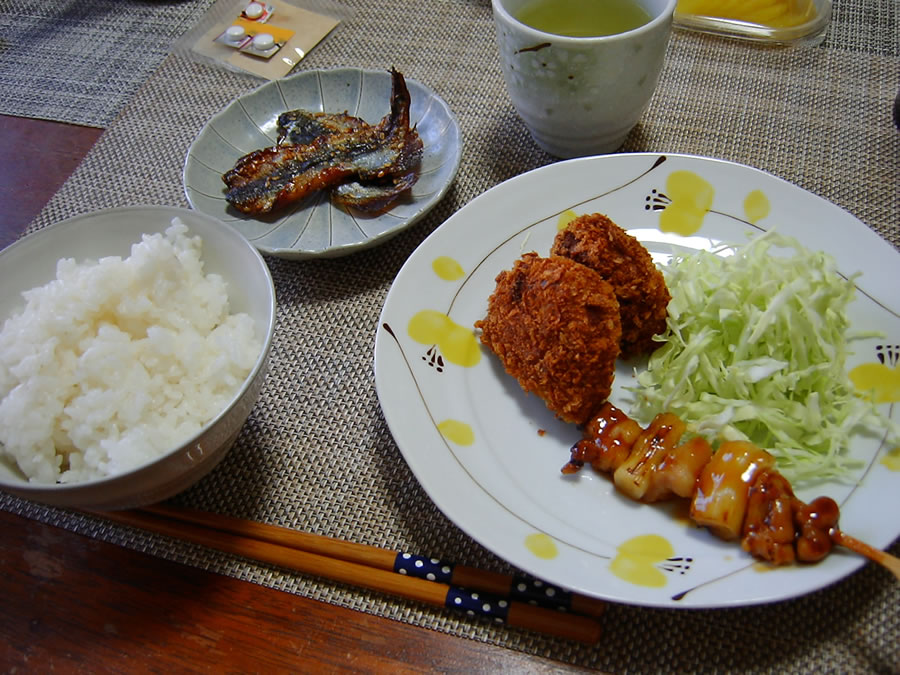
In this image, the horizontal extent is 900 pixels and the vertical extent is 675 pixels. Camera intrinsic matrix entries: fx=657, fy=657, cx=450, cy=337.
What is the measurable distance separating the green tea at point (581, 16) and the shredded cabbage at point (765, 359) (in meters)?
0.81

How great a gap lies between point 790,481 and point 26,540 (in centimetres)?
164

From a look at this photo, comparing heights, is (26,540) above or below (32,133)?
below

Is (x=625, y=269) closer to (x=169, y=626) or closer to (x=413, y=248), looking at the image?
(x=413, y=248)

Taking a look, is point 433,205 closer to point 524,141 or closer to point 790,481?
point 524,141

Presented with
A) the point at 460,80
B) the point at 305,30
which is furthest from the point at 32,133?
the point at 460,80

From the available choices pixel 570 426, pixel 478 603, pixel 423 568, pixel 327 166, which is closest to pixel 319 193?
pixel 327 166

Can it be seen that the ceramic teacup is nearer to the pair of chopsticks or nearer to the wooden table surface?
the pair of chopsticks

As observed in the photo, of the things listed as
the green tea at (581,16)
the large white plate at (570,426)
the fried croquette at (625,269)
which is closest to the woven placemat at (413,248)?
the large white plate at (570,426)

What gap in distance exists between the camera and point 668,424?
136cm

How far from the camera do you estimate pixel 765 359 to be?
1.44 metres

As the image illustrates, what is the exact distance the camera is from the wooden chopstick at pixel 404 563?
1.24m

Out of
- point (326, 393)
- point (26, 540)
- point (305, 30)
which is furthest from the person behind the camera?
point (305, 30)

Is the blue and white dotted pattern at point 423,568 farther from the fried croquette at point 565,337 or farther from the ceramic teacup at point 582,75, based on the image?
the ceramic teacup at point 582,75

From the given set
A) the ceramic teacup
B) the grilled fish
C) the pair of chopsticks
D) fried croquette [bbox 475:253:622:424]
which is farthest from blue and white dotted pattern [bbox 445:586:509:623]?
the ceramic teacup
